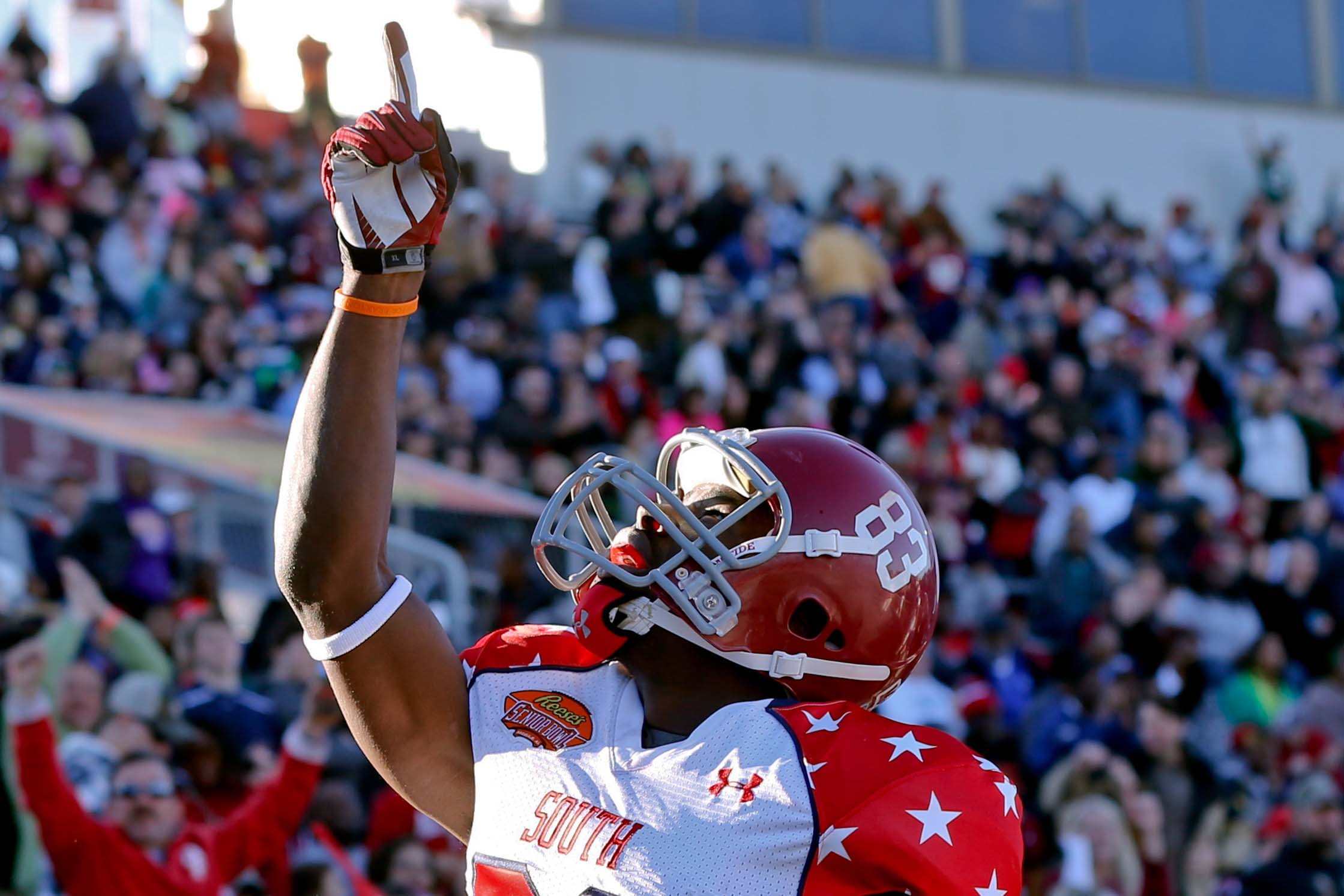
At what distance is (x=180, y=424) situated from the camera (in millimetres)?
7734

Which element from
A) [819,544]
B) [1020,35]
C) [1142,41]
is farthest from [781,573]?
[1142,41]

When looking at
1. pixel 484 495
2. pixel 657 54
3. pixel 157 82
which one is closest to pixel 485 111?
pixel 657 54

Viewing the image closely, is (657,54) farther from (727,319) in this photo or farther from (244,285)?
(244,285)

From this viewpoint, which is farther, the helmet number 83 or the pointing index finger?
the helmet number 83

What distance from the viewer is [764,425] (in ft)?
36.2

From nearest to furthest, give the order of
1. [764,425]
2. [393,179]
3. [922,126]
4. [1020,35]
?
[393,179]
[764,425]
[922,126]
[1020,35]

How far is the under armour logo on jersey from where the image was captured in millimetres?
2041

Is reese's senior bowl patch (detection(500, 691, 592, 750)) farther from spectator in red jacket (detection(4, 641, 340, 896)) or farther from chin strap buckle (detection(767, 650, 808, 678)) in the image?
spectator in red jacket (detection(4, 641, 340, 896))

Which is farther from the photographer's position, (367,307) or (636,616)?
(636,616)

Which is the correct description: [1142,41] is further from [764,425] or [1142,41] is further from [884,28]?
[764,425]

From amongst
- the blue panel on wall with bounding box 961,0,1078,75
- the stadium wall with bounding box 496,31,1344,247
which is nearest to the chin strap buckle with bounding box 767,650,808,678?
the stadium wall with bounding box 496,31,1344,247

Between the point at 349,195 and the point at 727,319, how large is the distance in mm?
10044

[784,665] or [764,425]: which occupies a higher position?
[784,665]

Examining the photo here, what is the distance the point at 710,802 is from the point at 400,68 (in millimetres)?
872
